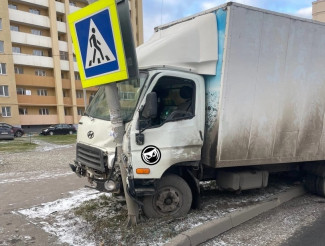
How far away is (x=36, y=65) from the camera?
3850 cm

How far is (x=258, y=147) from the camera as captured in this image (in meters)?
4.91

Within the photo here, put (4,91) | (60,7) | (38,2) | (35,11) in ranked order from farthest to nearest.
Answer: (60,7) < (35,11) < (38,2) < (4,91)

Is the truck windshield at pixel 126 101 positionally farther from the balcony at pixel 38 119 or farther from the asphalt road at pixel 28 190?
the balcony at pixel 38 119

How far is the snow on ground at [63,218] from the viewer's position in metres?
4.09

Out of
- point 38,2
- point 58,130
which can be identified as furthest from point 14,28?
point 58,130

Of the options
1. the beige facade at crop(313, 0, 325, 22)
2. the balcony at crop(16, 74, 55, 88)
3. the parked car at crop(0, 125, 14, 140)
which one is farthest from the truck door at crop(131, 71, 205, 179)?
the balcony at crop(16, 74, 55, 88)

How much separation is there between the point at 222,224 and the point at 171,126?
1709 millimetres

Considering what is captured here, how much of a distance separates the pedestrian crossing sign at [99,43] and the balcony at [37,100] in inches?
1489

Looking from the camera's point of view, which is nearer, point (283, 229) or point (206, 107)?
point (283, 229)

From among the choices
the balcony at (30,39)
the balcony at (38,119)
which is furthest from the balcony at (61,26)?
the balcony at (38,119)

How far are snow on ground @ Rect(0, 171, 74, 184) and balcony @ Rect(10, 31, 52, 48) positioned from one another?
33413mm

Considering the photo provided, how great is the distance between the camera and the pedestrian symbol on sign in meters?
3.49

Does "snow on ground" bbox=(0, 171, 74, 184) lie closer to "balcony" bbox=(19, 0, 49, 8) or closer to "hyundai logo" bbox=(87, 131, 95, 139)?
"hyundai logo" bbox=(87, 131, 95, 139)

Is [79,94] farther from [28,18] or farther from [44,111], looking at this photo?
[28,18]
